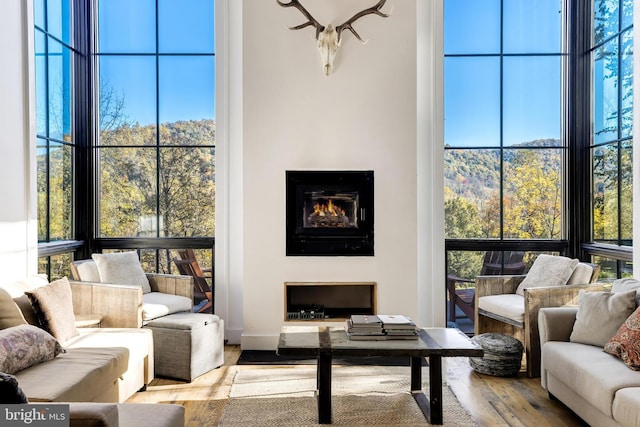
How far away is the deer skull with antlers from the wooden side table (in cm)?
286

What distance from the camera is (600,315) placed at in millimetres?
3197

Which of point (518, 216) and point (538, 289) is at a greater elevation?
point (518, 216)

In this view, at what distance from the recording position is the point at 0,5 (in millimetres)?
3594

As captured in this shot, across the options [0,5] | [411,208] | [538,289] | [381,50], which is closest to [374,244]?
[411,208]

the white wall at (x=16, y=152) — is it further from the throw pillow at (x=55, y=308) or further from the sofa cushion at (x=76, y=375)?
the sofa cushion at (x=76, y=375)

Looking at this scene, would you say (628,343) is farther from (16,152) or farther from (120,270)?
(16,152)

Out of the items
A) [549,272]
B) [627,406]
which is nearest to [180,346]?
[627,406]

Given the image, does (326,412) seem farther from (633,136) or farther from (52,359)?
(633,136)

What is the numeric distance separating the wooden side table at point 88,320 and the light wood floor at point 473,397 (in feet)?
2.01

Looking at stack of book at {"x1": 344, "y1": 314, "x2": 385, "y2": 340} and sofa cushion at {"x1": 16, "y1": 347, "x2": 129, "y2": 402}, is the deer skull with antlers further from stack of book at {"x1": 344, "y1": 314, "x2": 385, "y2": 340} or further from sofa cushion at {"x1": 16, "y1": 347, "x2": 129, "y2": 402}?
sofa cushion at {"x1": 16, "y1": 347, "x2": 129, "y2": 402}

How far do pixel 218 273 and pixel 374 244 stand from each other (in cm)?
158

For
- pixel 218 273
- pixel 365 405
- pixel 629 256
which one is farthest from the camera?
pixel 218 273

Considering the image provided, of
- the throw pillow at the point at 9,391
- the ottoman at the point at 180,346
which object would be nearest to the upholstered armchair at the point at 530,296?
the ottoman at the point at 180,346

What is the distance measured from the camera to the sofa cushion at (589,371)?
2604 millimetres
